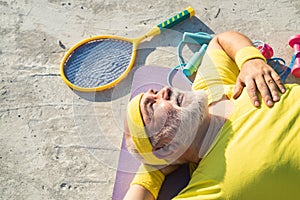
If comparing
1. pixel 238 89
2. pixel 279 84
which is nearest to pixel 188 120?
pixel 238 89

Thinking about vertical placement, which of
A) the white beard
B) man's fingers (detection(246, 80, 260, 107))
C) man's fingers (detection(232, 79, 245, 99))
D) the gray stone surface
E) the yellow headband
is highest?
man's fingers (detection(246, 80, 260, 107))

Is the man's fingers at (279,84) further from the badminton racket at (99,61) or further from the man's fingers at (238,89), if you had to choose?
the badminton racket at (99,61)

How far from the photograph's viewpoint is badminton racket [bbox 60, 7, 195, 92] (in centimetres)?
251

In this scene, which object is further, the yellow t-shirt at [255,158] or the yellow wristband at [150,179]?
the yellow wristband at [150,179]

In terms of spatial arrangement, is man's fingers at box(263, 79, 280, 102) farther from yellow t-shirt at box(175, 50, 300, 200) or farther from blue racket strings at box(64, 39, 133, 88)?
blue racket strings at box(64, 39, 133, 88)

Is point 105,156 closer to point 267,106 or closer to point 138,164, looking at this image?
point 138,164

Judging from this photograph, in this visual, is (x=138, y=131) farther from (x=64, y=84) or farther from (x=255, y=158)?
(x=64, y=84)

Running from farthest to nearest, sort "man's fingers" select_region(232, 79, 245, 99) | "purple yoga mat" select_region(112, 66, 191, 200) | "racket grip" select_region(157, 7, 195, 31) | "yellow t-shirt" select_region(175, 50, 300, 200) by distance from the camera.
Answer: "racket grip" select_region(157, 7, 195, 31), "purple yoga mat" select_region(112, 66, 191, 200), "man's fingers" select_region(232, 79, 245, 99), "yellow t-shirt" select_region(175, 50, 300, 200)

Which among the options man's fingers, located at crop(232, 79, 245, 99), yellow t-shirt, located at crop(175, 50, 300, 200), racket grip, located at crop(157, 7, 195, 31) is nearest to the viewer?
yellow t-shirt, located at crop(175, 50, 300, 200)

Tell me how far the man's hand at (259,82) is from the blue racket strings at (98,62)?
74 centimetres

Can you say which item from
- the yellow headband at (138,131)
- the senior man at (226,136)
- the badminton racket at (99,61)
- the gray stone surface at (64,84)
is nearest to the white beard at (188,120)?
the senior man at (226,136)

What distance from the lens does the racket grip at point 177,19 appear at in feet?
8.88

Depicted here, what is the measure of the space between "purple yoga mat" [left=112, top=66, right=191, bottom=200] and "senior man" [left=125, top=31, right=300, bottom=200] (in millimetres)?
73

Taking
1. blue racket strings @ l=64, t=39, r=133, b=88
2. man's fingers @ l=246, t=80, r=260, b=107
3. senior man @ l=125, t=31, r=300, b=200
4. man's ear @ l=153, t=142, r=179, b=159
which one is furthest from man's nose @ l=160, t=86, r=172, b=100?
blue racket strings @ l=64, t=39, r=133, b=88
